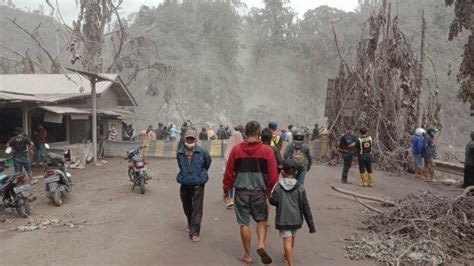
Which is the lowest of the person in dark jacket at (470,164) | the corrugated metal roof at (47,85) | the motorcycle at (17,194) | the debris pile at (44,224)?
the debris pile at (44,224)

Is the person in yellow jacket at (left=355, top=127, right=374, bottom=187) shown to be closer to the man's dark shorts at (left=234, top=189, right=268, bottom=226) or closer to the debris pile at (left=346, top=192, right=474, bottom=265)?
the debris pile at (left=346, top=192, right=474, bottom=265)

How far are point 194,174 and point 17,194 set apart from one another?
12.6 ft

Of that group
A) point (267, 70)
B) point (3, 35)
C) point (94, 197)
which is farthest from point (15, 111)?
point (3, 35)

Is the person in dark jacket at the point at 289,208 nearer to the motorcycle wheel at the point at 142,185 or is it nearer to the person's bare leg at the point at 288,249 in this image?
the person's bare leg at the point at 288,249

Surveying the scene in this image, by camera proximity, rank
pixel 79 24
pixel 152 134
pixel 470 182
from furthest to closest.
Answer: pixel 79 24 → pixel 152 134 → pixel 470 182

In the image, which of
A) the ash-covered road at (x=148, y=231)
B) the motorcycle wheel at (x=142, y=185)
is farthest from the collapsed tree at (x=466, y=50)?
the motorcycle wheel at (x=142, y=185)

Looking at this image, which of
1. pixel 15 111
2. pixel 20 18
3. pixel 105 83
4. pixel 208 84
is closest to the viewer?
pixel 15 111

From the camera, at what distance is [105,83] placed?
20859mm

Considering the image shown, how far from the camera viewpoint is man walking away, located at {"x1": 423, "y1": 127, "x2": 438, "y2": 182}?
13728mm

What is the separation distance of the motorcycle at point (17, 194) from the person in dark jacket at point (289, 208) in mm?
5262

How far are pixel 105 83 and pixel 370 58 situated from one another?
11.8 meters

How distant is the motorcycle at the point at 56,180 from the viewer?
371 inches

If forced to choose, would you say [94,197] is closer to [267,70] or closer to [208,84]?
[208,84]

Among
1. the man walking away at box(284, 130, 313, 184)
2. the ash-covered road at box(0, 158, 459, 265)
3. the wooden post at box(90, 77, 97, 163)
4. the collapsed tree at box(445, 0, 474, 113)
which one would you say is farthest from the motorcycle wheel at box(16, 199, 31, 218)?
the collapsed tree at box(445, 0, 474, 113)
